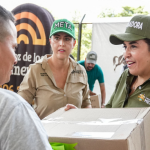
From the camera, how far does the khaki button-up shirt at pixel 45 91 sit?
6.36 feet

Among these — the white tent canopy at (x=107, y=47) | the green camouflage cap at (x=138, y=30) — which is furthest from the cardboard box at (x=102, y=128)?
the white tent canopy at (x=107, y=47)

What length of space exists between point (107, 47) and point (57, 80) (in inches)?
138

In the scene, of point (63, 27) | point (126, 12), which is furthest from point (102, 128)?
point (126, 12)

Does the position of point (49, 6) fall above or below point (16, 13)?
above

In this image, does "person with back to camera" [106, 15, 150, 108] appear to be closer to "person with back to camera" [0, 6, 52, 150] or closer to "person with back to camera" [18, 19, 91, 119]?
"person with back to camera" [18, 19, 91, 119]

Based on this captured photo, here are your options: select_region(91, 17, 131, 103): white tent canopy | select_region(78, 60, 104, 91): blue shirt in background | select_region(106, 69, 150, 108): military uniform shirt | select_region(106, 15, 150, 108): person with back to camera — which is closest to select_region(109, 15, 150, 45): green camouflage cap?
select_region(106, 15, 150, 108): person with back to camera

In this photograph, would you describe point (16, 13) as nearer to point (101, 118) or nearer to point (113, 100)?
point (113, 100)

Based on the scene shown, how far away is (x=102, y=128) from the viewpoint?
0.98 meters

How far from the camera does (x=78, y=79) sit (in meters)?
2.15

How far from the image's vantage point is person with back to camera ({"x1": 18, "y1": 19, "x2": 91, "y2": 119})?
195 cm

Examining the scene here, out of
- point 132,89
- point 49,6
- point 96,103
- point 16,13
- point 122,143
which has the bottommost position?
point 96,103

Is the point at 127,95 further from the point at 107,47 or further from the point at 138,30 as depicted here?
the point at 107,47

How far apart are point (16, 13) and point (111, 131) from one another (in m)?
2.93

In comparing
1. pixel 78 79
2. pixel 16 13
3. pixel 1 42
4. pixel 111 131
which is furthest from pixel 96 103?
pixel 1 42
